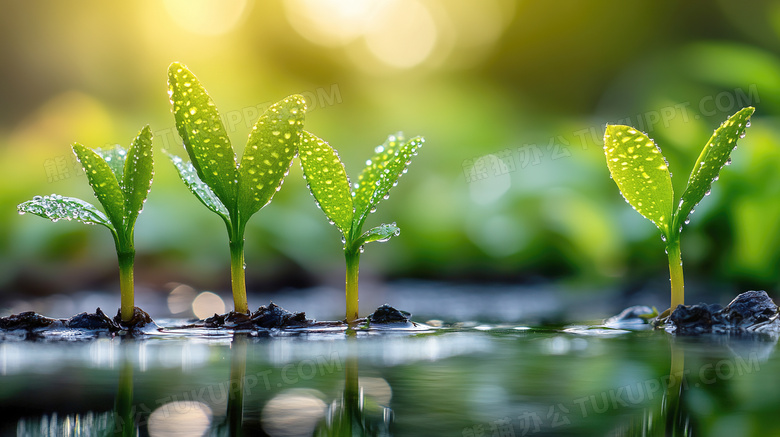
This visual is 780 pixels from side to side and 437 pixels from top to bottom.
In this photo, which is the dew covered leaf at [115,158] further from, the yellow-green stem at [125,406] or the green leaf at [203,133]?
the yellow-green stem at [125,406]

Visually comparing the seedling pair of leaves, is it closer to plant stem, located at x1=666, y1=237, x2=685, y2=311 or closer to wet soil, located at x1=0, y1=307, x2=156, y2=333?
wet soil, located at x1=0, y1=307, x2=156, y2=333

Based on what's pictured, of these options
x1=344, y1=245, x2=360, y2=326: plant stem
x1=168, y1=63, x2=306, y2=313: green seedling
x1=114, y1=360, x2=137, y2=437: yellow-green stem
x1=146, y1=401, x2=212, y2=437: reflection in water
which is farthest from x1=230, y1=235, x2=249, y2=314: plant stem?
x1=146, y1=401, x2=212, y2=437: reflection in water

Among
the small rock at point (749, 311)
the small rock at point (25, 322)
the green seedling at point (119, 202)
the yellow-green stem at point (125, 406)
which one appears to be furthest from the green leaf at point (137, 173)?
the small rock at point (749, 311)

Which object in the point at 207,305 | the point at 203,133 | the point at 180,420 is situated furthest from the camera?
the point at 207,305

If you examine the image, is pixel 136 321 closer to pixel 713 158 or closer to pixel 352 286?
pixel 352 286

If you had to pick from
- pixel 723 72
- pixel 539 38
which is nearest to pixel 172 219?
pixel 723 72

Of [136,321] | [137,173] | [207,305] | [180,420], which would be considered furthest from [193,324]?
[180,420]
